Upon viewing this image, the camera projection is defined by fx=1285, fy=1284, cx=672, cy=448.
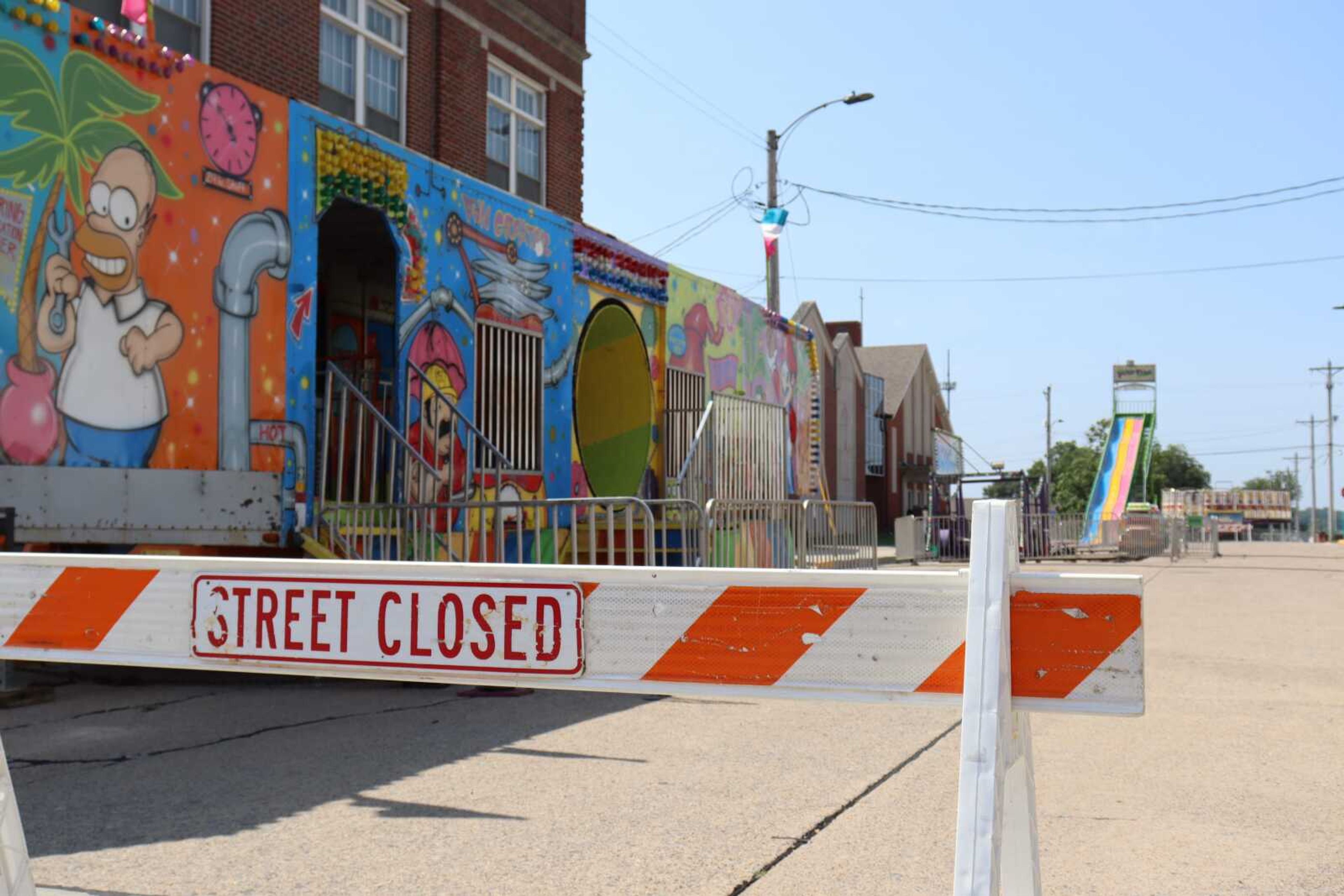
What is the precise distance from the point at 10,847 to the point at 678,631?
1743 millimetres

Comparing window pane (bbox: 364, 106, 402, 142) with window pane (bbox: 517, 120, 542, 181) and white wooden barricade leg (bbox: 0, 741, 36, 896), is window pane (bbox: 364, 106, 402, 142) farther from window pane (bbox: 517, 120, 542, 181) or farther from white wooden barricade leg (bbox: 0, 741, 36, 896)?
white wooden barricade leg (bbox: 0, 741, 36, 896)

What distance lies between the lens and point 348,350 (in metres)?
13.9

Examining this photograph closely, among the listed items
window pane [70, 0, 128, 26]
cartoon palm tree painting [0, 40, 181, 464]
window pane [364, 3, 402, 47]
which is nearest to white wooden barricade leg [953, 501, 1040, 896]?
cartoon palm tree painting [0, 40, 181, 464]

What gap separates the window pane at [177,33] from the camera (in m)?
13.2

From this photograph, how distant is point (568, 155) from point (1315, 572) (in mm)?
17885

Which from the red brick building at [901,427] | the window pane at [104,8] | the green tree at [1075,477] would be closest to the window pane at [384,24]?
the window pane at [104,8]

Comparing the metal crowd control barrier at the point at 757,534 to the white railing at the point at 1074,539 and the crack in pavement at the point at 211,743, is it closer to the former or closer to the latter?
the crack in pavement at the point at 211,743

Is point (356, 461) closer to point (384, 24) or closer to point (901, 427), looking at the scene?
point (384, 24)

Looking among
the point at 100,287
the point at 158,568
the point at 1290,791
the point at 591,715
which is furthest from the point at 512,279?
the point at 158,568

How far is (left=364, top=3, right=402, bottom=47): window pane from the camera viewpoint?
53.5 ft

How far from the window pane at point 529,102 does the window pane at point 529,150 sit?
0.69 ft

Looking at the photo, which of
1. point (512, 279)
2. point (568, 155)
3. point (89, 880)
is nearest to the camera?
point (89, 880)

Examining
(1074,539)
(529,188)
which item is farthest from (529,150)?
(1074,539)

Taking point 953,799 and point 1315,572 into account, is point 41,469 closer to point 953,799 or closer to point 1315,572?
point 953,799
